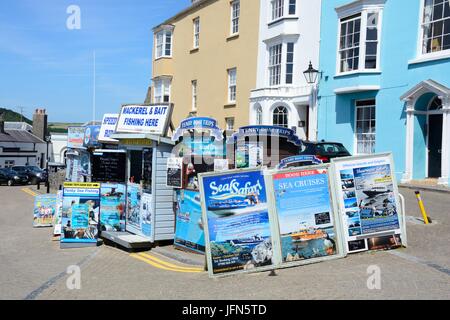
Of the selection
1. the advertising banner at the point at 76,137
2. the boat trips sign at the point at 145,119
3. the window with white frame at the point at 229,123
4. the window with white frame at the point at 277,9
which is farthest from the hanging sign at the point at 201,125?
the window with white frame at the point at 229,123

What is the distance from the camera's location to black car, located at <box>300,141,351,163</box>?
647 inches

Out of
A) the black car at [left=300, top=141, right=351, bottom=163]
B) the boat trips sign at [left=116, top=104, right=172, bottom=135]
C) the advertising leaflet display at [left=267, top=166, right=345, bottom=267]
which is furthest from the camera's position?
the black car at [left=300, top=141, right=351, bottom=163]

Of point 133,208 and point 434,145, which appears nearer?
point 133,208

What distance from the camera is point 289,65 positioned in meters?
23.9

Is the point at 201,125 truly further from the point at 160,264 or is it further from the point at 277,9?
the point at 277,9

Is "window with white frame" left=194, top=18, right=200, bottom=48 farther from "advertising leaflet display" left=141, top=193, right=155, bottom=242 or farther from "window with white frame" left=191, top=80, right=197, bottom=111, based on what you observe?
"advertising leaflet display" left=141, top=193, right=155, bottom=242

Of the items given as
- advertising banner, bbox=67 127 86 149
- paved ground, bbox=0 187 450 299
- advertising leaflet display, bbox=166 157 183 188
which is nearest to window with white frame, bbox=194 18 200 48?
advertising banner, bbox=67 127 86 149

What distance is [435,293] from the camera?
6.57 metres

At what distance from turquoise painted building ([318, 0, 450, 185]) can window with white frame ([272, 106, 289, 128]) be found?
8.06ft

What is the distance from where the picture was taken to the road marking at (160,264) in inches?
351

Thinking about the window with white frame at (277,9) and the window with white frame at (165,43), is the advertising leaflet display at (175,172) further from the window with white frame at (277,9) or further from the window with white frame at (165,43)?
the window with white frame at (165,43)

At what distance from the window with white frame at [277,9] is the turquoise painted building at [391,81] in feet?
9.17

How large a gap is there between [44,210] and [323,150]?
8806 millimetres

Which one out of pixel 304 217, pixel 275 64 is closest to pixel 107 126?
pixel 304 217
